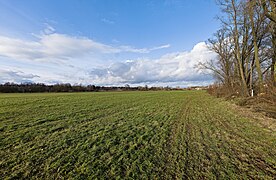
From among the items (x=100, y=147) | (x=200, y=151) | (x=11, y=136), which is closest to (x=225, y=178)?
(x=200, y=151)

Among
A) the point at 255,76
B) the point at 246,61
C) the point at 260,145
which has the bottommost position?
the point at 260,145

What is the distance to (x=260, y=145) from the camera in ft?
18.7

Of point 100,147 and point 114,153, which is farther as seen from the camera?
point 100,147

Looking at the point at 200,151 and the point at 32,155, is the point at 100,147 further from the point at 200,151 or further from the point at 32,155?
the point at 200,151

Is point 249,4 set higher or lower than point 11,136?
higher

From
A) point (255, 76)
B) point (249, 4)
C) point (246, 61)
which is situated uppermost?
point (249, 4)

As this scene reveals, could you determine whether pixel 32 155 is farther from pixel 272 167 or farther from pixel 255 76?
pixel 255 76

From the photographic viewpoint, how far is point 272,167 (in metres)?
4.17

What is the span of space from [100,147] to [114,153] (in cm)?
80

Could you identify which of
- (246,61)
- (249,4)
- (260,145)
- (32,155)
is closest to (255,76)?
(246,61)

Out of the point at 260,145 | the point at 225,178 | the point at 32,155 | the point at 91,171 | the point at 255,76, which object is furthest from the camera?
the point at 255,76

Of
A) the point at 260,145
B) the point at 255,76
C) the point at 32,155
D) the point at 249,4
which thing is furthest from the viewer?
the point at 255,76

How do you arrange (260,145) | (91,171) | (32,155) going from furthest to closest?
(260,145) → (32,155) → (91,171)

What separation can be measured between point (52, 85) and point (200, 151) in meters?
87.4
